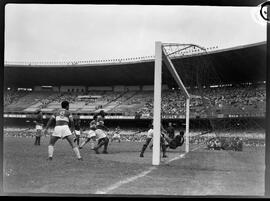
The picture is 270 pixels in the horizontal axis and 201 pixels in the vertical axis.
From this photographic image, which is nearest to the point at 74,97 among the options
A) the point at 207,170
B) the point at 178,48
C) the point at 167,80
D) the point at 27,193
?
Result: the point at 167,80

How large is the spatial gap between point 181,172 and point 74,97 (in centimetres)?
1528

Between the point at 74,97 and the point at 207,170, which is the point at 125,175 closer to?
the point at 207,170

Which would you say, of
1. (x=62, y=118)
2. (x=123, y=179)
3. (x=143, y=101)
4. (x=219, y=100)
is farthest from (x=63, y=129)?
(x=143, y=101)

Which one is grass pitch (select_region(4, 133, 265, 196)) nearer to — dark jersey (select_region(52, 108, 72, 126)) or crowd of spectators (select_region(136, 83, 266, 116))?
dark jersey (select_region(52, 108, 72, 126))

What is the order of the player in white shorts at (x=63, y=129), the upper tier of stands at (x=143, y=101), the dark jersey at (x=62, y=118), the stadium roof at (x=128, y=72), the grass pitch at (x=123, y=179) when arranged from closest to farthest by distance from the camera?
the grass pitch at (x=123, y=179) < the player in white shorts at (x=63, y=129) < the dark jersey at (x=62, y=118) < the upper tier of stands at (x=143, y=101) < the stadium roof at (x=128, y=72)

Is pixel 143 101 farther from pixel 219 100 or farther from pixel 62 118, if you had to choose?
pixel 62 118

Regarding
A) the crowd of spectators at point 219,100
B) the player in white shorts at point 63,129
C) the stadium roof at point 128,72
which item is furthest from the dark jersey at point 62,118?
the stadium roof at point 128,72

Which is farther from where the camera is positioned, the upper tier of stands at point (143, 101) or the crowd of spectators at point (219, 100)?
the upper tier of stands at point (143, 101)

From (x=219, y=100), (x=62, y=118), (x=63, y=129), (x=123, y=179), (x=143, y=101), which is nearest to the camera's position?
(x=123, y=179)

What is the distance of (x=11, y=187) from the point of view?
20.8 feet

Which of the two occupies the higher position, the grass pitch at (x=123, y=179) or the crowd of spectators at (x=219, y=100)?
the crowd of spectators at (x=219, y=100)

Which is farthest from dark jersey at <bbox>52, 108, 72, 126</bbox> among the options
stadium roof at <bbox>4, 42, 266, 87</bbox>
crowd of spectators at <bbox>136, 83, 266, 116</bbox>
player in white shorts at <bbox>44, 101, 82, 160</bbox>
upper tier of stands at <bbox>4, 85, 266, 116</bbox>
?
stadium roof at <bbox>4, 42, 266, 87</bbox>

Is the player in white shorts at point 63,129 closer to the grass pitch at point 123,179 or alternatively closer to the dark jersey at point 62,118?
the dark jersey at point 62,118

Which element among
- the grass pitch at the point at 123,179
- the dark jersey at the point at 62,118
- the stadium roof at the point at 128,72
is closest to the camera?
the grass pitch at the point at 123,179
